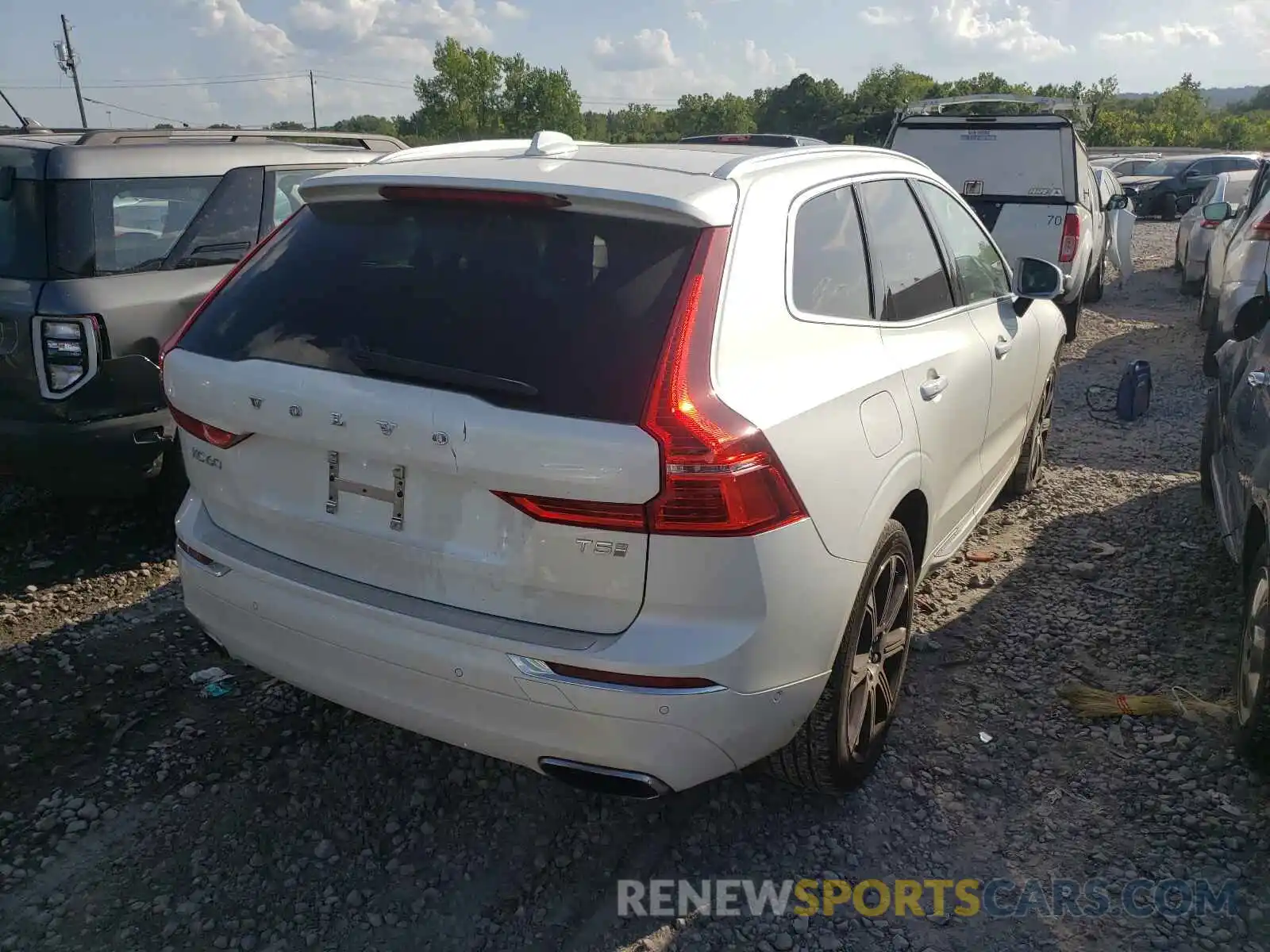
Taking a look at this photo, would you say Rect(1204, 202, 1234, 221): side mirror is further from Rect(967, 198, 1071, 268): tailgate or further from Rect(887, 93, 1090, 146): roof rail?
Rect(887, 93, 1090, 146): roof rail

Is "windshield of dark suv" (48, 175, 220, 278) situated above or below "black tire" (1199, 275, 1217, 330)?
above

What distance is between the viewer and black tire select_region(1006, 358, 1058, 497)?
5395 millimetres

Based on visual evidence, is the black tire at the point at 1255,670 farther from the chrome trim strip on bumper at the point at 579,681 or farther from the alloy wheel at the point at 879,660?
the chrome trim strip on bumper at the point at 579,681

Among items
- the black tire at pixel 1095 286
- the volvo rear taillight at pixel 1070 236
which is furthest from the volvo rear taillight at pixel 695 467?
the black tire at pixel 1095 286

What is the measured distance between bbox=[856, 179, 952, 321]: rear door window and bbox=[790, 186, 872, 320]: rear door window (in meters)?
0.11

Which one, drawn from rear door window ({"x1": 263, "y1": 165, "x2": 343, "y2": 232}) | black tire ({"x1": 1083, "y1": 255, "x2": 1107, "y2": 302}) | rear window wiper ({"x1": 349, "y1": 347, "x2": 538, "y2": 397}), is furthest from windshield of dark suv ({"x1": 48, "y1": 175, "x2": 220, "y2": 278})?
black tire ({"x1": 1083, "y1": 255, "x2": 1107, "y2": 302})

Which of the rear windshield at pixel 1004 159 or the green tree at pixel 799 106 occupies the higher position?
the green tree at pixel 799 106

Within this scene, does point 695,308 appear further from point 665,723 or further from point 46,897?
point 46,897

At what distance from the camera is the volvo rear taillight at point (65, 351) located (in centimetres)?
410

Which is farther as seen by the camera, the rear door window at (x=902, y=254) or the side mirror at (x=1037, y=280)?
the side mirror at (x=1037, y=280)

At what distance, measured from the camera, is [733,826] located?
116 inches

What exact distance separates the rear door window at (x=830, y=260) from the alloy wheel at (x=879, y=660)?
0.75 meters

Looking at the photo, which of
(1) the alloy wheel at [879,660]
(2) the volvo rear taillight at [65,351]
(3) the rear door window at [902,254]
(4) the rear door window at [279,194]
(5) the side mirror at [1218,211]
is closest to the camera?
(1) the alloy wheel at [879,660]

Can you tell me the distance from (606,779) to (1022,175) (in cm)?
923
